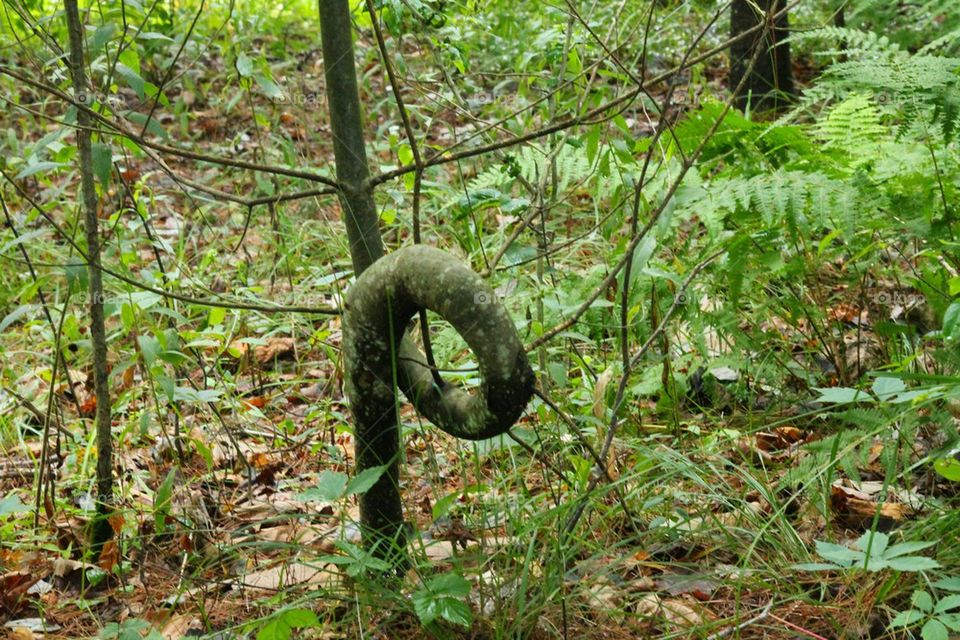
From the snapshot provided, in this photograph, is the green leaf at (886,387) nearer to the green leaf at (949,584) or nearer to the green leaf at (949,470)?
the green leaf at (949,470)

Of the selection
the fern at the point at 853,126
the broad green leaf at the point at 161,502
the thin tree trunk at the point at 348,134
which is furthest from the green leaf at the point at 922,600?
the fern at the point at 853,126

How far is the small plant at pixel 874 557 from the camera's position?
1.88m

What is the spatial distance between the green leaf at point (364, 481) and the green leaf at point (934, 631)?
41.5 inches

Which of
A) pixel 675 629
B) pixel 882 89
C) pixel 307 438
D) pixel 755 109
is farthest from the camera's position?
pixel 755 109

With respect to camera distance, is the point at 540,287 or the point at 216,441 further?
the point at 216,441

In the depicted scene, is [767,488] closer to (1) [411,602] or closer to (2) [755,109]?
(1) [411,602]

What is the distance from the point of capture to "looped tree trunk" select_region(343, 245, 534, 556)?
74.3 inches

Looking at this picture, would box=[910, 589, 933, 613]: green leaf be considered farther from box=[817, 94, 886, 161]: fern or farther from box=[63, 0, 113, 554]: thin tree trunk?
box=[63, 0, 113, 554]: thin tree trunk

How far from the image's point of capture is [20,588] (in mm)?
2666

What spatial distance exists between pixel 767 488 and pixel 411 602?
92 cm

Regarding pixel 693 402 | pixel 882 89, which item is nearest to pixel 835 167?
pixel 882 89

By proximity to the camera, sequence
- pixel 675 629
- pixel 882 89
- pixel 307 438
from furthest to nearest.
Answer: pixel 307 438 → pixel 882 89 → pixel 675 629

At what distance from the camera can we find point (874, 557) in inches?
76.6

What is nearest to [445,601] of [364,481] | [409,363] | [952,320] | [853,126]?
[364,481]
